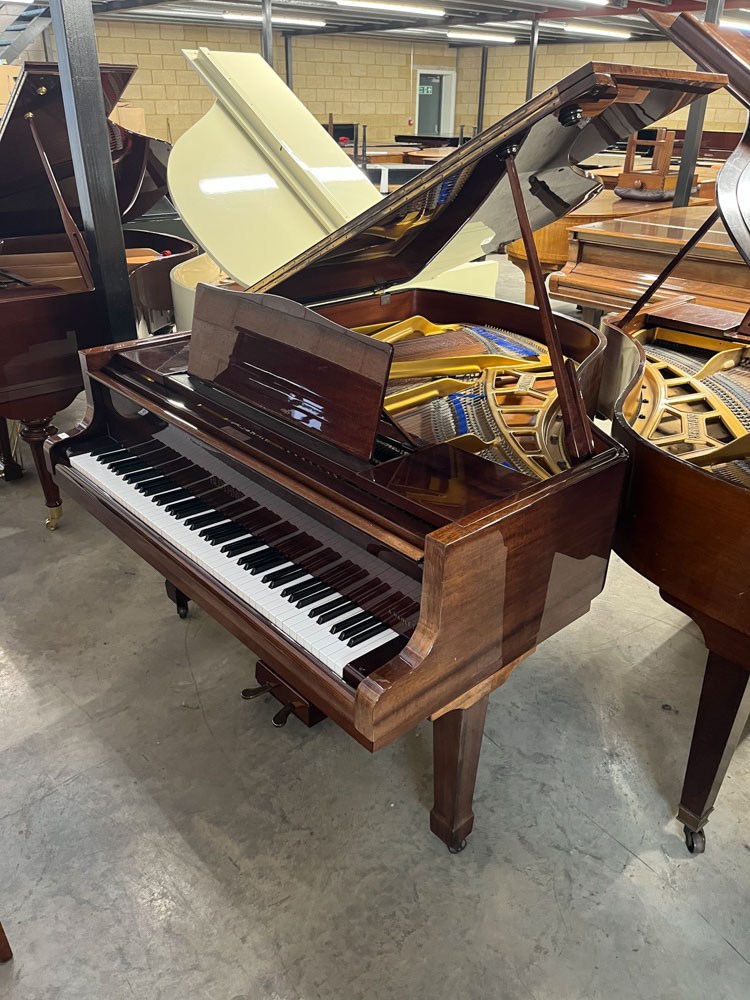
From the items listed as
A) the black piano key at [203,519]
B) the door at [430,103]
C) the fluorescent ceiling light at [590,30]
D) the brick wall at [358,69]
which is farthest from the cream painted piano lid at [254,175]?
the door at [430,103]

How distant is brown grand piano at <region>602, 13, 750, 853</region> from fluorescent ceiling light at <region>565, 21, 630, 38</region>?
1340cm

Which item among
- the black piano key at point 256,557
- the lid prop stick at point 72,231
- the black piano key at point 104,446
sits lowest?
the black piano key at point 104,446

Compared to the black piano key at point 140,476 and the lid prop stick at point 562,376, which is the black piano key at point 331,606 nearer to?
the lid prop stick at point 562,376

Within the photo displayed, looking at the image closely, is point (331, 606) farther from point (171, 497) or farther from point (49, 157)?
point (49, 157)

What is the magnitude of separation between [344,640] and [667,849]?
131cm

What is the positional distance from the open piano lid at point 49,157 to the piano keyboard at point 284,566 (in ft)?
6.71

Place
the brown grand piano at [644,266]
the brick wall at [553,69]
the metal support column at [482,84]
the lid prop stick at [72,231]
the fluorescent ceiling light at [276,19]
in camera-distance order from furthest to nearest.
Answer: the metal support column at [482,84] < the brick wall at [553,69] < the fluorescent ceiling light at [276,19] < the brown grand piano at [644,266] < the lid prop stick at [72,231]

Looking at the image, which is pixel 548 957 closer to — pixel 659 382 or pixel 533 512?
pixel 533 512

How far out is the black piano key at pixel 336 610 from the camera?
1730mm

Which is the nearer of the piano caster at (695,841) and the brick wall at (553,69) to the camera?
the piano caster at (695,841)

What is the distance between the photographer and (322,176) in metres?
4.29

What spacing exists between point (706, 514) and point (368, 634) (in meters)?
0.88

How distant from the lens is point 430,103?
1878cm

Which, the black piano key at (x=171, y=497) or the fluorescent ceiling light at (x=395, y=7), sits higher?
the fluorescent ceiling light at (x=395, y=7)
